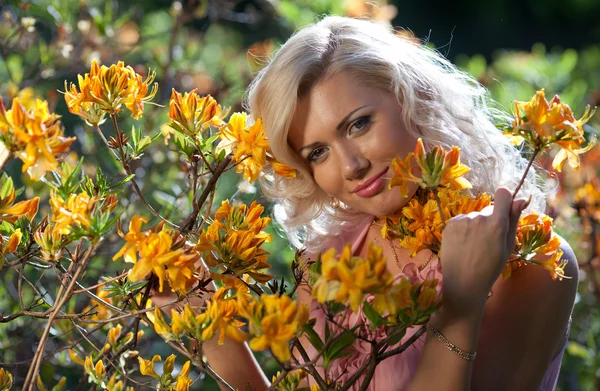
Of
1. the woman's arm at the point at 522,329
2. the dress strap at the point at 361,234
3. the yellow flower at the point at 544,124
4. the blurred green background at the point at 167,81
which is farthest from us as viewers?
the blurred green background at the point at 167,81

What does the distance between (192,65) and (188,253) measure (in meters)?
2.00

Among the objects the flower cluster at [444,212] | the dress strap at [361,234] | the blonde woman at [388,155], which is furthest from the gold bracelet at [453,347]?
the dress strap at [361,234]

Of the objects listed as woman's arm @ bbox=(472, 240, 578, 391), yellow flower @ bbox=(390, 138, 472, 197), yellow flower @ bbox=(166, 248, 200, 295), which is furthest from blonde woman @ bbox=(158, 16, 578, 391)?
yellow flower @ bbox=(166, 248, 200, 295)

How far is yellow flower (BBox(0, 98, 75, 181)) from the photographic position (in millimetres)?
867

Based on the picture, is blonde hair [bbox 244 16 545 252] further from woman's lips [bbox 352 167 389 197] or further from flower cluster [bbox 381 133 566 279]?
flower cluster [bbox 381 133 566 279]

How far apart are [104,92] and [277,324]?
1.50ft

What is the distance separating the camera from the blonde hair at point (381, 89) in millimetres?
1411

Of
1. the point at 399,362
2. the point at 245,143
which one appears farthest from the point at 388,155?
the point at 399,362


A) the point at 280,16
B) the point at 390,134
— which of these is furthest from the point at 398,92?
the point at 280,16

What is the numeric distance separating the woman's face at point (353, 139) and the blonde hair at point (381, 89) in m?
0.02

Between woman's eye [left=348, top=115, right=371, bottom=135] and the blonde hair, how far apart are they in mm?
78

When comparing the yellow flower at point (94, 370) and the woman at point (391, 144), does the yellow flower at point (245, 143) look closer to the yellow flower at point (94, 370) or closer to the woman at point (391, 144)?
the woman at point (391, 144)

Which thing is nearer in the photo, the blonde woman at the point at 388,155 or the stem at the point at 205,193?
the stem at the point at 205,193

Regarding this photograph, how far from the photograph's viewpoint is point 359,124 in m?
1.35
